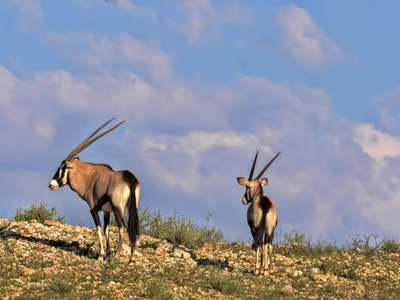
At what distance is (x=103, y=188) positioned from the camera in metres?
14.0

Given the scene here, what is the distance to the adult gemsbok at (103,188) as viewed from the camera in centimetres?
1352

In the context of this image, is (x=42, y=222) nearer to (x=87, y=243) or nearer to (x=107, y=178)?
(x=87, y=243)

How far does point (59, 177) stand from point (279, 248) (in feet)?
24.3

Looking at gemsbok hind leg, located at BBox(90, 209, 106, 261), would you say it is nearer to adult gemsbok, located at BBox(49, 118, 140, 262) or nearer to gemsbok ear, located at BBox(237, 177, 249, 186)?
adult gemsbok, located at BBox(49, 118, 140, 262)

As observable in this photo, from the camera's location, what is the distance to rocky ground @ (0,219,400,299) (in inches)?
452

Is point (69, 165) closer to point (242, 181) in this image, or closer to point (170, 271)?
point (170, 271)

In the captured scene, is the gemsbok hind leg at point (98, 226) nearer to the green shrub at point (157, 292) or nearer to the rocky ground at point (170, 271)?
the rocky ground at point (170, 271)

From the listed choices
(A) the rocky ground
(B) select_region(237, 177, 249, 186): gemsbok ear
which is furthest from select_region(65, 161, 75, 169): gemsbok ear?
(B) select_region(237, 177, 249, 186): gemsbok ear

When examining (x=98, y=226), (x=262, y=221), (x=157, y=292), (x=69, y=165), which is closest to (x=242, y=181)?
(x=262, y=221)

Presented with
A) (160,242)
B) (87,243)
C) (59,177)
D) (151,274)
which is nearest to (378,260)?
(160,242)

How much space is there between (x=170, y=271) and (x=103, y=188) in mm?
2681

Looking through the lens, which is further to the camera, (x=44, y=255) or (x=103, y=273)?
(x=44, y=255)

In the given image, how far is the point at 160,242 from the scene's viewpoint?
16922 millimetres

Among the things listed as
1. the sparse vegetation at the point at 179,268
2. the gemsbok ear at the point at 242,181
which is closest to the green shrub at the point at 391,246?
the sparse vegetation at the point at 179,268
